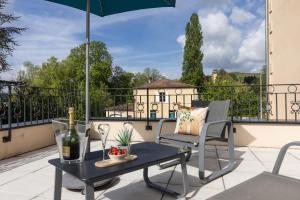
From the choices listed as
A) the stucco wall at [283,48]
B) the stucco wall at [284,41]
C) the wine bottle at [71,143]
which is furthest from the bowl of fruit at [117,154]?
the stucco wall at [284,41]

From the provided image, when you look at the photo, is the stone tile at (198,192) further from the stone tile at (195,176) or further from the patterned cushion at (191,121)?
the patterned cushion at (191,121)

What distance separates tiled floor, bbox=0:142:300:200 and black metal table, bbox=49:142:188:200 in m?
0.20

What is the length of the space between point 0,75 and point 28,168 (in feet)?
49.5

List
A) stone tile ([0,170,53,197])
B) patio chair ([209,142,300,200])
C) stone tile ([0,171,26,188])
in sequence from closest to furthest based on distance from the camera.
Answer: patio chair ([209,142,300,200])
stone tile ([0,170,53,197])
stone tile ([0,171,26,188])

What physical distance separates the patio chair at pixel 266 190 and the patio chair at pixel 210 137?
1.04m

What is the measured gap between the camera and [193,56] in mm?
29500

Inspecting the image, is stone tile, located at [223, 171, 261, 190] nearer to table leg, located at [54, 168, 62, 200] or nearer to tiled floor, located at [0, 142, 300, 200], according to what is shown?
tiled floor, located at [0, 142, 300, 200]

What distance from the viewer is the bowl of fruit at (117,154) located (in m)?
1.87

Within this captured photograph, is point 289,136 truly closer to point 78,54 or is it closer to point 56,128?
point 56,128

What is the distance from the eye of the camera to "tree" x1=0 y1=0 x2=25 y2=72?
16359 mm

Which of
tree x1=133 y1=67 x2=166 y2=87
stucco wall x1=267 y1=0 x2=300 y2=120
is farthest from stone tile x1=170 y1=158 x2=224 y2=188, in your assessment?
tree x1=133 y1=67 x2=166 y2=87

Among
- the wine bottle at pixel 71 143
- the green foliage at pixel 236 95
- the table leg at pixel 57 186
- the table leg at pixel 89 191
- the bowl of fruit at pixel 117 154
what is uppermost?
the green foliage at pixel 236 95

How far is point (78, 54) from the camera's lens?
30719 millimetres

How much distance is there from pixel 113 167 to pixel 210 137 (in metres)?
1.51
